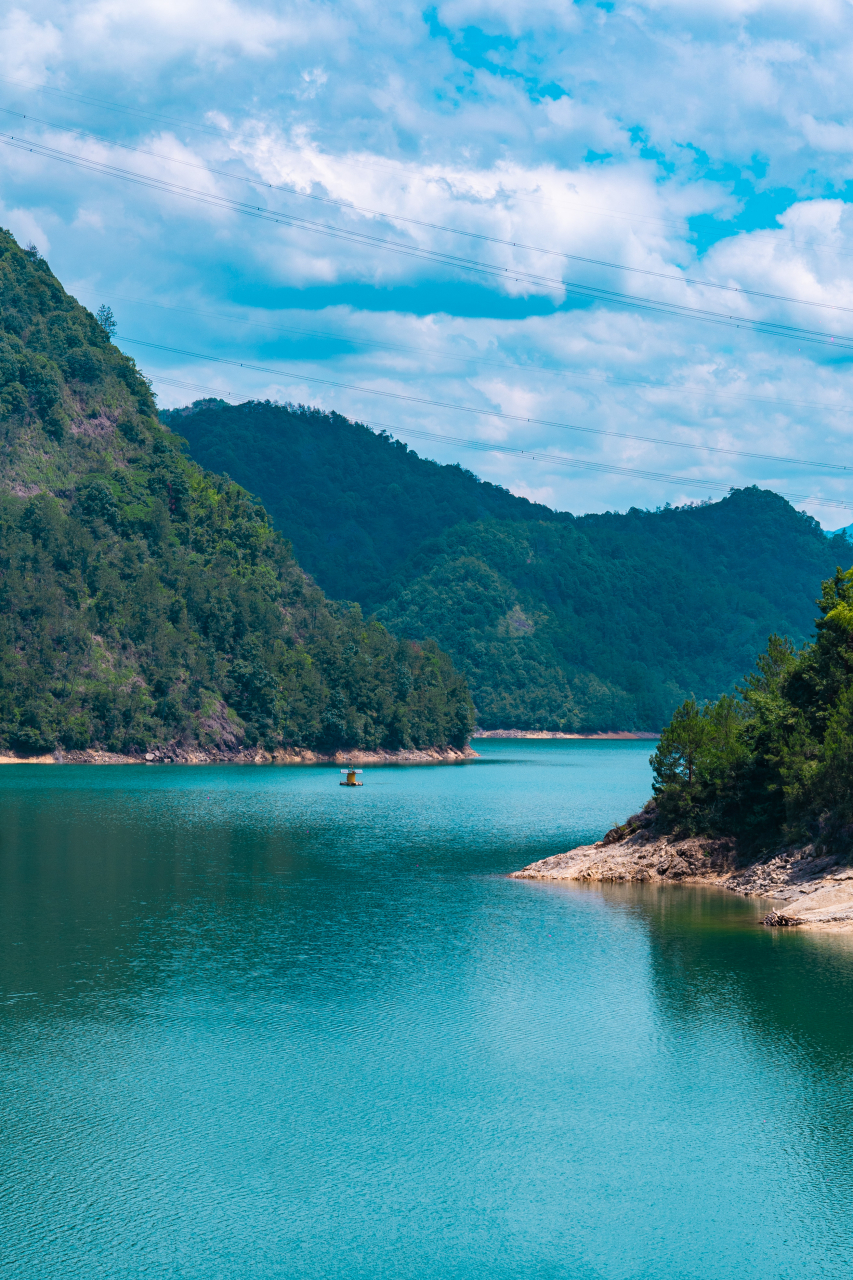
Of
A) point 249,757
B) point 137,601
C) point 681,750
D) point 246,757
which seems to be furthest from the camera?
point 137,601

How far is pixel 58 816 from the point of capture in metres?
74.6

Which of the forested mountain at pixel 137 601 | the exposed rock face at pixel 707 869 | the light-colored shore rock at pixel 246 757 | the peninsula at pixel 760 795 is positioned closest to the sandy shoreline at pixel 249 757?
the light-colored shore rock at pixel 246 757

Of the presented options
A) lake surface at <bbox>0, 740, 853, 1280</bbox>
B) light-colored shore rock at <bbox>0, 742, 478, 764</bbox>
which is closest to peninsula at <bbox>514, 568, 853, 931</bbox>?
lake surface at <bbox>0, 740, 853, 1280</bbox>

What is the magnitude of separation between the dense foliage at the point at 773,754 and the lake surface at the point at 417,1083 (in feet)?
15.4

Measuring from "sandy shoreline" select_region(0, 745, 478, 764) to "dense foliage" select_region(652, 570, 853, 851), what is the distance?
97.7 m

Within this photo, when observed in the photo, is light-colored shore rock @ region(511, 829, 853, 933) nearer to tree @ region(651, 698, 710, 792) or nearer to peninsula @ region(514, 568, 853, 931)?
peninsula @ region(514, 568, 853, 931)

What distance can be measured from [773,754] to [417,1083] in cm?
2950

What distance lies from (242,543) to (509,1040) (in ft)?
552

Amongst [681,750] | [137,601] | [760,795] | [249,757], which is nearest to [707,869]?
[760,795]

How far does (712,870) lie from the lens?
49062 mm

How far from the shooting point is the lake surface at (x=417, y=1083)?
59.3ft

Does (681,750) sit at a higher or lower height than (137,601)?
lower

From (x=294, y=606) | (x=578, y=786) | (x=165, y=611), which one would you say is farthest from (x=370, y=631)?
(x=578, y=786)

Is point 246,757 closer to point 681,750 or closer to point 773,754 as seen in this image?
point 681,750
